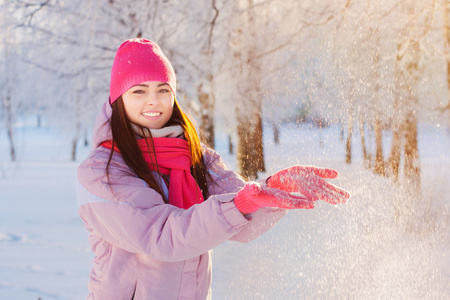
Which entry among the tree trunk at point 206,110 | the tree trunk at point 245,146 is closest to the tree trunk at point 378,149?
the tree trunk at point 245,146

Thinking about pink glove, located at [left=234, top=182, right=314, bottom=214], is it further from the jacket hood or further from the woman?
the jacket hood

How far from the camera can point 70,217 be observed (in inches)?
298

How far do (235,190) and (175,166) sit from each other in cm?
25

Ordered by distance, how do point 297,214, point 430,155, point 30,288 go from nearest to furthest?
1. point 30,288
2. point 297,214
3. point 430,155

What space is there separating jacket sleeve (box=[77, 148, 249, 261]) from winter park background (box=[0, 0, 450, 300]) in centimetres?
233

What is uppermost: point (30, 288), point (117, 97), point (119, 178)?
point (117, 97)

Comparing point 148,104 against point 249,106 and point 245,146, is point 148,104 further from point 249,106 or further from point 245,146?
point 245,146

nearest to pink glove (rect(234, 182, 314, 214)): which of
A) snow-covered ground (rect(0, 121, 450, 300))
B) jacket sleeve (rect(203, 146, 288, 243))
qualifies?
jacket sleeve (rect(203, 146, 288, 243))

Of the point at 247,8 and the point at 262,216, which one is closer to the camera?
the point at 262,216

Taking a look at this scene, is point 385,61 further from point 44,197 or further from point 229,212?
point 229,212

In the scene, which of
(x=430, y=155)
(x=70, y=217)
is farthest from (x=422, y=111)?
(x=70, y=217)

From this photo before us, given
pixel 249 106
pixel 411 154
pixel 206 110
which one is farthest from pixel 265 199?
pixel 206 110

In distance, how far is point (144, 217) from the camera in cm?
145

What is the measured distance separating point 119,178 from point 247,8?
7.36m
